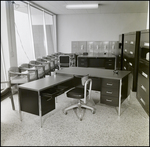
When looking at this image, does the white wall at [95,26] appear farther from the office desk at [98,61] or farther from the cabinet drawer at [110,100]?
the cabinet drawer at [110,100]

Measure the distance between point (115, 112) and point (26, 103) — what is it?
1685mm

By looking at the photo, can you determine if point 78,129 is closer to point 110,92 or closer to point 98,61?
point 110,92

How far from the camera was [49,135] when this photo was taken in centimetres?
259

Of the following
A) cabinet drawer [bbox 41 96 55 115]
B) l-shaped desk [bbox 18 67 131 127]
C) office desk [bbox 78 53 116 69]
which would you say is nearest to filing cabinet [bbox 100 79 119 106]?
l-shaped desk [bbox 18 67 131 127]

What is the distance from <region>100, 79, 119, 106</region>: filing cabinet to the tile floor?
0.75 ft

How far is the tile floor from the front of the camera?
242 centimetres

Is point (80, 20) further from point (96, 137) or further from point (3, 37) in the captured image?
point (96, 137)

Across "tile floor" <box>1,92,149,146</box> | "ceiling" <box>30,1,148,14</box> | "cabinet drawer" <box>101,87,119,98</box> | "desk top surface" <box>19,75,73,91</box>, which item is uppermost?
"ceiling" <box>30,1,148,14</box>

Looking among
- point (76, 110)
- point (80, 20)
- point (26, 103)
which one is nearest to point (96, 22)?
point (80, 20)

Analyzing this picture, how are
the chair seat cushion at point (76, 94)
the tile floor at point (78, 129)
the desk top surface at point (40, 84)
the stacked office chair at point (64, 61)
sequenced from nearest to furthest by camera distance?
1. the tile floor at point (78, 129)
2. the desk top surface at point (40, 84)
3. the chair seat cushion at point (76, 94)
4. the stacked office chair at point (64, 61)

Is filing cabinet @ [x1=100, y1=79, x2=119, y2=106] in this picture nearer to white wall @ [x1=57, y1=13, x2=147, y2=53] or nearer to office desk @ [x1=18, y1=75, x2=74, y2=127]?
office desk @ [x1=18, y1=75, x2=74, y2=127]

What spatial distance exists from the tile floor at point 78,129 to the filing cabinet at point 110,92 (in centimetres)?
23

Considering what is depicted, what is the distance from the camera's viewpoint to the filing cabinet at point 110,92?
327cm

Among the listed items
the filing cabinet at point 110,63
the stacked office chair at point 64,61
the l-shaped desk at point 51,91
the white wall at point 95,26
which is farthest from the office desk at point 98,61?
the l-shaped desk at point 51,91
